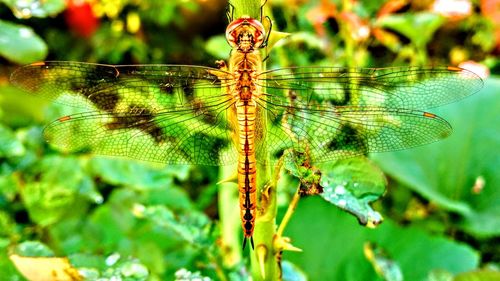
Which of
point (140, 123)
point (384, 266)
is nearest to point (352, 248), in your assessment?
point (384, 266)

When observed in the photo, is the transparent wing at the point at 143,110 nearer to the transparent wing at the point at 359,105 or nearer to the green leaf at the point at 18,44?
the transparent wing at the point at 359,105

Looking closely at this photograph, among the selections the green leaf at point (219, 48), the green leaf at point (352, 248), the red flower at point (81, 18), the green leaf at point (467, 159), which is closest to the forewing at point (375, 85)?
the green leaf at point (352, 248)

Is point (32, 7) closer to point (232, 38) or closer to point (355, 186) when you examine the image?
point (232, 38)

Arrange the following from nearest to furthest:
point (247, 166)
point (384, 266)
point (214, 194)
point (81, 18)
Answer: point (247, 166), point (384, 266), point (214, 194), point (81, 18)

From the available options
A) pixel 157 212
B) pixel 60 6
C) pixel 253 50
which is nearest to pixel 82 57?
pixel 60 6

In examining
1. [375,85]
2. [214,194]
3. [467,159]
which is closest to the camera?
[375,85]
